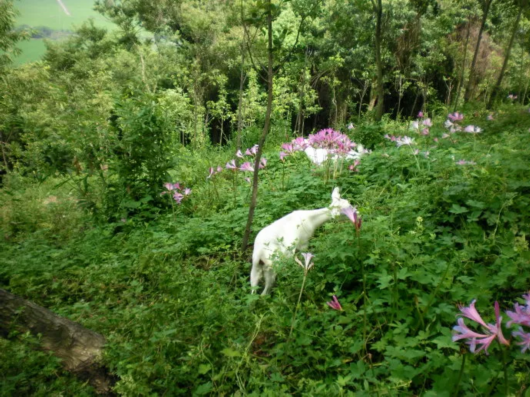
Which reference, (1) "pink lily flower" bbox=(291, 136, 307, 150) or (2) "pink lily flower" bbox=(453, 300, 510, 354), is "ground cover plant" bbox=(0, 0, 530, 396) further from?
(1) "pink lily flower" bbox=(291, 136, 307, 150)

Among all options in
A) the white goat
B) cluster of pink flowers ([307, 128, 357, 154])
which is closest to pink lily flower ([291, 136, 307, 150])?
cluster of pink flowers ([307, 128, 357, 154])

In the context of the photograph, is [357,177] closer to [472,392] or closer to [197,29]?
[472,392]

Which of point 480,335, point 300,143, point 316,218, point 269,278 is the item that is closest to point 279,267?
point 269,278

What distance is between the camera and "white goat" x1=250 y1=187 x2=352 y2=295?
2010 mm

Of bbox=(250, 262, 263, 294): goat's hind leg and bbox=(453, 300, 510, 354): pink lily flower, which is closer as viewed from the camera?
bbox=(453, 300, 510, 354): pink lily flower

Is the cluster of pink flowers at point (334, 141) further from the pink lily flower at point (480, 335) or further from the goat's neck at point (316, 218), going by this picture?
the pink lily flower at point (480, 335)

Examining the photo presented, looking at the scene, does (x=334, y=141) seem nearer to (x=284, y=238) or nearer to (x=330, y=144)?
(x=330, y=144)

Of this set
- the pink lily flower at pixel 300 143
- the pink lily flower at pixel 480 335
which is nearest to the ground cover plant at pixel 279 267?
the pink lily flower at pixel 480 335

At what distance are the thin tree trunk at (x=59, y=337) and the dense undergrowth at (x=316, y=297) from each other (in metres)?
0.07

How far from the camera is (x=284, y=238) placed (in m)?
2.10

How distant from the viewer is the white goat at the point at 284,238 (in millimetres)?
2010

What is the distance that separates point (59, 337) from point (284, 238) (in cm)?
134

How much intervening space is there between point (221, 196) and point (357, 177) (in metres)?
1.75

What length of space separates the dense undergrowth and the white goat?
4.2 inches
